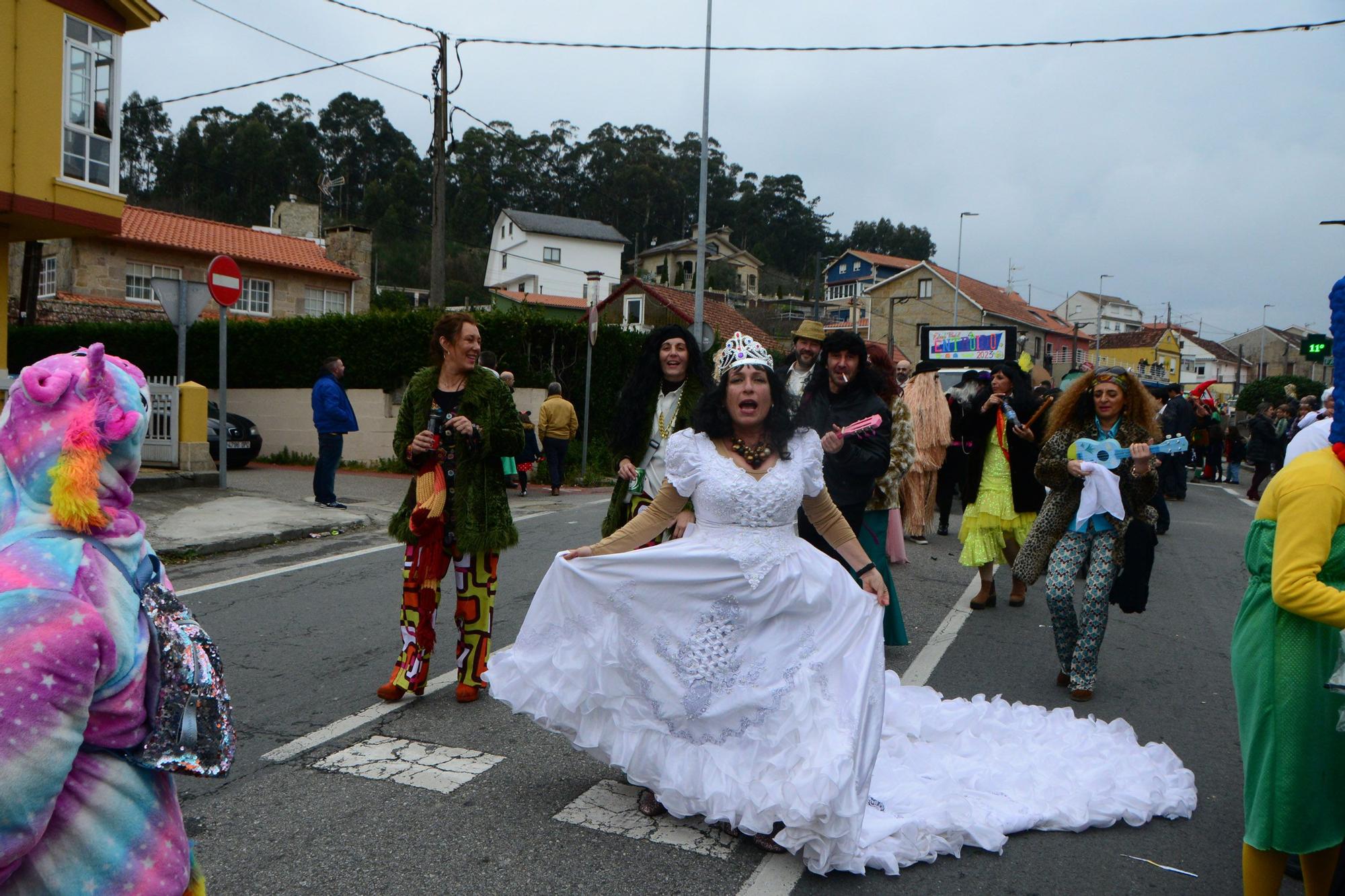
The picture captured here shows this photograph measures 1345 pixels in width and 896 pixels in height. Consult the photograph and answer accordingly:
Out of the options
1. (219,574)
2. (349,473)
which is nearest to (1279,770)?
(219,574)

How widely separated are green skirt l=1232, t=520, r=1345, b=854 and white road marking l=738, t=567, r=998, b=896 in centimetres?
142

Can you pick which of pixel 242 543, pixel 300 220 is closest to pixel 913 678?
→ pixel 242 543

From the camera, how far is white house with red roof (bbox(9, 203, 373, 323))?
Answer: 3100 centimetres

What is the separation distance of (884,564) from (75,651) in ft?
17.6

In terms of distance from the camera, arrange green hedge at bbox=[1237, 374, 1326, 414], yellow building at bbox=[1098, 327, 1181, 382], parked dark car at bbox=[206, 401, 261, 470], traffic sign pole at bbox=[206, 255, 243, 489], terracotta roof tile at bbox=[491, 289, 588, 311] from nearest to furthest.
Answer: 1. traffic sign pole at bbox=[206, 255, 243, 489]
2. parked dark car at bbox=[206, 401, 261, 470]
3. green hedge at bbox=[1237, 374, 1326, 414]
4. terracotta roof tile at bbox=[491, 289, 588, 311]
5. yellow building at bbox=[1098, 327, 1181, 382]

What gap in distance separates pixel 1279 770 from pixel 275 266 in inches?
1435

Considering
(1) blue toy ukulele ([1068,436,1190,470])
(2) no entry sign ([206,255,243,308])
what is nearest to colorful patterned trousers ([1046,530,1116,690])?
(1) blue toy ukulele ([1068,436,1190,470])

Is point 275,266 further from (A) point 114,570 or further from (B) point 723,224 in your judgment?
(B) point 723,224

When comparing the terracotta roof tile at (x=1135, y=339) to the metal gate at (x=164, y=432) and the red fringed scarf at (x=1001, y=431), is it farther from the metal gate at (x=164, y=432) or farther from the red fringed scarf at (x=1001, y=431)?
the red fringed scarf at (x=1001, y=431)

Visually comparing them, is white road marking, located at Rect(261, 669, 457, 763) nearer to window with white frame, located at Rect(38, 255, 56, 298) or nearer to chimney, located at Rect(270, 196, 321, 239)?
window with white frame, located at Rect(38, 255, 56, 298)

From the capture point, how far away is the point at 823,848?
330 centimetres

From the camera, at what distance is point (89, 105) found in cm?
1550

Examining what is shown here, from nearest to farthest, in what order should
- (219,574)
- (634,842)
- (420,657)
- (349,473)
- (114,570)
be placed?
(114,570), (634,842), (420,657), (219,574), (349,473)

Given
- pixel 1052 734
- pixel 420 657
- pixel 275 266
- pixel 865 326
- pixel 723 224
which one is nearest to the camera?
pixel 1052 734
